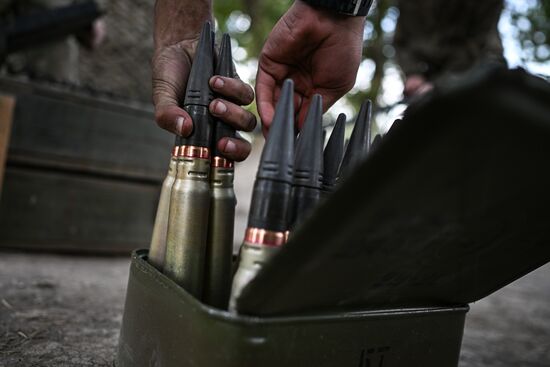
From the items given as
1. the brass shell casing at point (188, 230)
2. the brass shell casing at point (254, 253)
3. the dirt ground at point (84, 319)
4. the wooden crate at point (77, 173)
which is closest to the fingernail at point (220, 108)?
the brass shell casing at point (188, 230)

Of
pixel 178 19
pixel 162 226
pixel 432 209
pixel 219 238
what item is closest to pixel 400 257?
pixel 432 209

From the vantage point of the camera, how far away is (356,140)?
2.93ft

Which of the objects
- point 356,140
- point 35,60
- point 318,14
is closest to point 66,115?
point 35,60

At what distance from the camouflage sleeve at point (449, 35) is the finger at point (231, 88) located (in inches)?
185

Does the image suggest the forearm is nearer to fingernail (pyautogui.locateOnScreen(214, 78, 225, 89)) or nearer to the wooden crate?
fingernail (pyautogui.locateOnScreen(214, 78, 225, 89))

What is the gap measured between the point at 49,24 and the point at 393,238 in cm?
274

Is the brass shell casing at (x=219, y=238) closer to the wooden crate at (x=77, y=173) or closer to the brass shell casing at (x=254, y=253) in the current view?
the brass shell casing at (x=254, y=253)

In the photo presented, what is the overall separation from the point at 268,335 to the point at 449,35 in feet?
17.8

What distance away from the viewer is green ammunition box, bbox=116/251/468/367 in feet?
1.89

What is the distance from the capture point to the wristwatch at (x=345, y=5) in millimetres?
997

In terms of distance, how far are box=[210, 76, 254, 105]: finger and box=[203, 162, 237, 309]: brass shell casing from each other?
13 cm

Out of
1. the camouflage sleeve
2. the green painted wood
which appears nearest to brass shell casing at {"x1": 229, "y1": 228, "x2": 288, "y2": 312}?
the green painted wood

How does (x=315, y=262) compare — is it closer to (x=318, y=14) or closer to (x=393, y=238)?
(x=393, y=238)

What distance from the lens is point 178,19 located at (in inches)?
41.7
